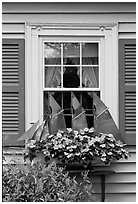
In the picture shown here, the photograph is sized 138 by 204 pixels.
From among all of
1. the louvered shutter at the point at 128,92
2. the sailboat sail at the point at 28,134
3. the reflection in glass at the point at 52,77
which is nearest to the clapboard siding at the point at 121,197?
the louvered shutter at the point at 128,92

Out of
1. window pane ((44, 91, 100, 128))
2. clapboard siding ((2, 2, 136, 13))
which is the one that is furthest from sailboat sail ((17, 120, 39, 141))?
clapboard siding ((2, 2, 136, 13))

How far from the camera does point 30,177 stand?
462 centimetres

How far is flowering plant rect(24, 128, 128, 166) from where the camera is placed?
507 centimetres

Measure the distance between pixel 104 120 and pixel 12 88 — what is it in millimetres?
1001

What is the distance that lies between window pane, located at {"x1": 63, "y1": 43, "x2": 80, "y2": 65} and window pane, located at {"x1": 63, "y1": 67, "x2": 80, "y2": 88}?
0.24 ft

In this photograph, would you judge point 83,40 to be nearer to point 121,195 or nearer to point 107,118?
point 107,118

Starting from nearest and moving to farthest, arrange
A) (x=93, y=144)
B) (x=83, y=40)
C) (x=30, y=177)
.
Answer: (x=30, y=177) → (x=93, y=144) → (x=83, y=40)

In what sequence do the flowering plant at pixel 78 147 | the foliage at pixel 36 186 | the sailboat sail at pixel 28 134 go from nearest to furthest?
the foliage at pixel 36 186, the flowering plant at pixel 78 147, the sailboat sail at pixel 28 134

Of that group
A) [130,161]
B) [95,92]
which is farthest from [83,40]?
[130,161]

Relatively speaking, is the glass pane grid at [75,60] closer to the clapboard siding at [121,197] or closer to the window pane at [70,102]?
the window pane at [70,102]

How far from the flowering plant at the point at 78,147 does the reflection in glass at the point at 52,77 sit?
1.72ft

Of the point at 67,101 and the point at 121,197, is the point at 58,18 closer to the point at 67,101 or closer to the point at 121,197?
the point at 67,101

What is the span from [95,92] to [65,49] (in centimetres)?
56

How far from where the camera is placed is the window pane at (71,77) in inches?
214
